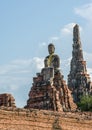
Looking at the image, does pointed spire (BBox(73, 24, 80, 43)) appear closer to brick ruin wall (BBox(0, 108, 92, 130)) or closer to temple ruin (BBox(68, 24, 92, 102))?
temple ruin (BBox(68, 24, 92, 102))

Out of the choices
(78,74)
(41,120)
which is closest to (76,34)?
(78,74)

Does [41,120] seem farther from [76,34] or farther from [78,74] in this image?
[76,34]

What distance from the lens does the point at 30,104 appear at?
37062mm

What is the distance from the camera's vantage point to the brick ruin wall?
28.3 meters

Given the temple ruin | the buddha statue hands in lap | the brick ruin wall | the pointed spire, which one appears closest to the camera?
the brick ruin wall

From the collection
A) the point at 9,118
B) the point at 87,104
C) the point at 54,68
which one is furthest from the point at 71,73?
the point at 9,118

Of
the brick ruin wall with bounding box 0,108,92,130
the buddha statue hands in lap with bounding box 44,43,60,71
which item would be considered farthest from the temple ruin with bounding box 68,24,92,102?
the brick ruin wall with bounding box 0,108,92,130

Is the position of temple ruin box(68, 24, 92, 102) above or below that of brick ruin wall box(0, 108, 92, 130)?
above

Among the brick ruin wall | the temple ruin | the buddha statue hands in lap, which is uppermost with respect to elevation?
the temple ruin

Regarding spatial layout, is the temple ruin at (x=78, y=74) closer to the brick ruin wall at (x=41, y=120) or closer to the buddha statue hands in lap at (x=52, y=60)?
the buddha statue hands in lap at (x=52, y=60)

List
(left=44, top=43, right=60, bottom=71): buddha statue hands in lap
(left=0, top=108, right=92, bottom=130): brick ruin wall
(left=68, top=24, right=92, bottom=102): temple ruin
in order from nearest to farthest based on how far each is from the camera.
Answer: (left=0, top=108, right=92, bottom=130): brick ruin wall → (left=44, top=43, right=60, bottom=71): buddha statue hands in lap → (left=68, top=24, right=92, bottom=102): temple ruin

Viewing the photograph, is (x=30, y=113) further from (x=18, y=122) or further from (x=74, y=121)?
(x=74, y=121)

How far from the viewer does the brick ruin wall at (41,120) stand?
92.8ft


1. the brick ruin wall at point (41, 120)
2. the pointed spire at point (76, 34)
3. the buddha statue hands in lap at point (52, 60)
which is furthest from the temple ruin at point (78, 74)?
the brick ruin wall at point (41, 120)
